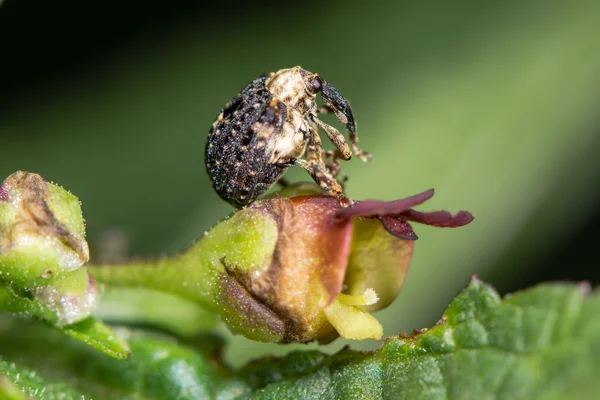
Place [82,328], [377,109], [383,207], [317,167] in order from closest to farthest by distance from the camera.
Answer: [383,207] → [82,328] → [317,167] → [377,109]

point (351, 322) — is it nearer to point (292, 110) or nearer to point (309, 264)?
point (309, 264)

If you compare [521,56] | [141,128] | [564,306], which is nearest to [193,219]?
[141,128]

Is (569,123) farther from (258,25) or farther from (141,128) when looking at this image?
(141,128)

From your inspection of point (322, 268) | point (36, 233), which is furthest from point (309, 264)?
point (36, 233)

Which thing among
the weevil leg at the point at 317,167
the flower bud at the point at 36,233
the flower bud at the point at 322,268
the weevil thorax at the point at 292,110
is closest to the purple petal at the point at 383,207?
the flower bud at the point at 322,268

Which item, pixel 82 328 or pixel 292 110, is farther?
pixel 292 110

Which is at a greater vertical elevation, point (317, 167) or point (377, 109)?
point (377, 109)

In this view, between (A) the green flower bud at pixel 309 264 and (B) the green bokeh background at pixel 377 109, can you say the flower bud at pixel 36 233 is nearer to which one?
(A) the green flower bud at pixel 309 264
